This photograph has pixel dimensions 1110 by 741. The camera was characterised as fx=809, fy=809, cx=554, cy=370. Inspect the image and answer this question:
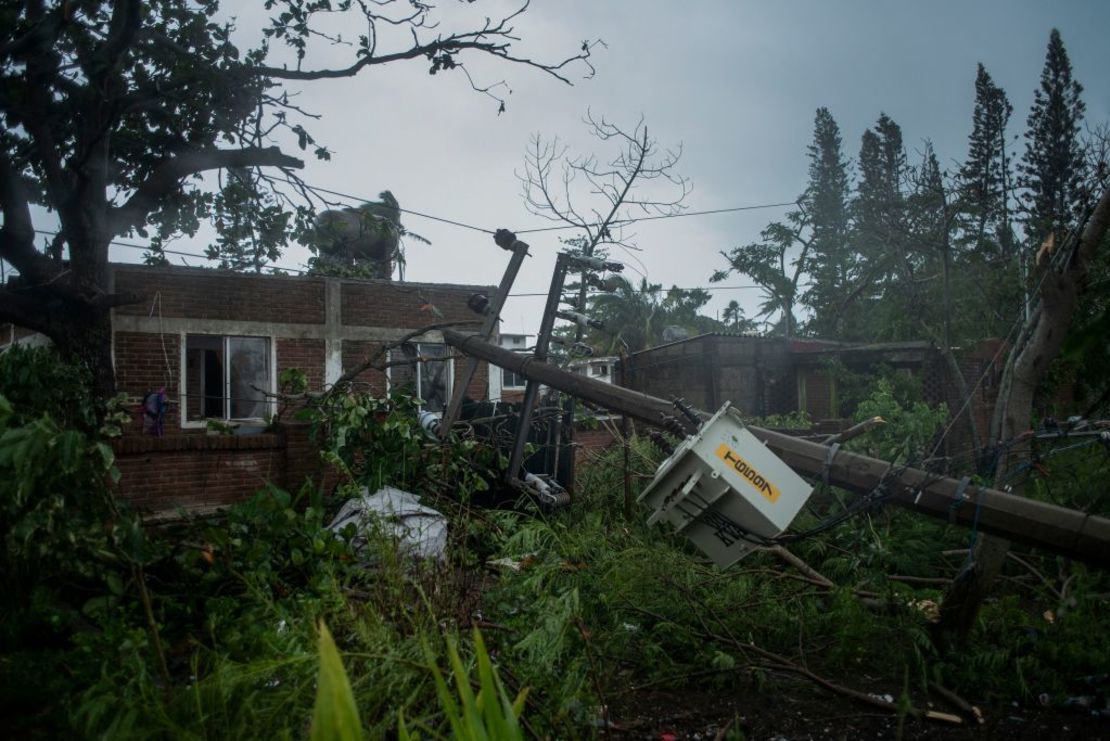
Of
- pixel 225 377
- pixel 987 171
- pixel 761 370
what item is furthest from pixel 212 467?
pixel 987 171

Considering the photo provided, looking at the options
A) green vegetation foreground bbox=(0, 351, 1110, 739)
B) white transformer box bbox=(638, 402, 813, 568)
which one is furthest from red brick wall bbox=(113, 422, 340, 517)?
white transformer box bbox=(638, 402, 813, 568)

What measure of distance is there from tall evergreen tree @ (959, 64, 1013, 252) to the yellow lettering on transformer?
379 inches

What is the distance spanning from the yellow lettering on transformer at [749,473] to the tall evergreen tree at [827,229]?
77.9ft

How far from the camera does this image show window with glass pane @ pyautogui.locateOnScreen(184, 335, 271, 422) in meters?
12.7

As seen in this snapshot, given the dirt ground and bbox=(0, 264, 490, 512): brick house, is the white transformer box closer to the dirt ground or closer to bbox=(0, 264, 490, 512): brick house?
the dirt ground

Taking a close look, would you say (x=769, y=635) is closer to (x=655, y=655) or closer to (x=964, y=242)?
(x=655, y=655)

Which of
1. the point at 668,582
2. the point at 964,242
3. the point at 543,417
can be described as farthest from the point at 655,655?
the point at 964,242

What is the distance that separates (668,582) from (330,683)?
4323mm

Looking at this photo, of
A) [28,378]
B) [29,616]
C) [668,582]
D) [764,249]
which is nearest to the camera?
[29,616]

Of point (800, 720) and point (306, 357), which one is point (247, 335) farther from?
point (800, 720)

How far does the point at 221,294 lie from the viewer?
12.8 metres

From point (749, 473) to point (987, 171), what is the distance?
17.4m

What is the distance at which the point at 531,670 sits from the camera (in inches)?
138

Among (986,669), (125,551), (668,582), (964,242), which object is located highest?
(964,242)
